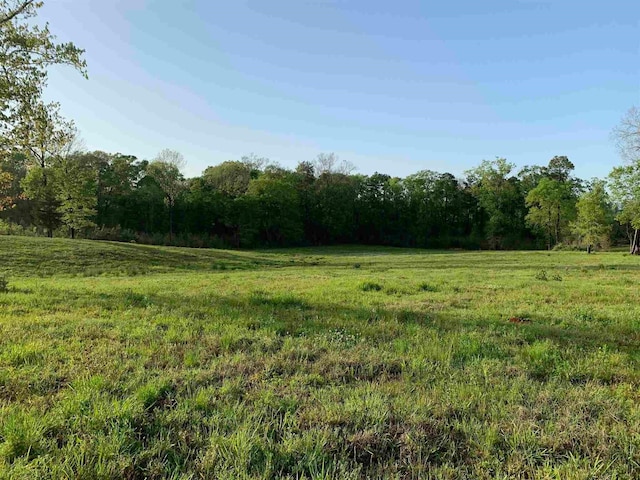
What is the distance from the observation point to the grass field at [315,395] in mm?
2666

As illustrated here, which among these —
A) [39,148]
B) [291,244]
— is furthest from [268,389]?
[291,244]

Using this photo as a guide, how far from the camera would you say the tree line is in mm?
40312

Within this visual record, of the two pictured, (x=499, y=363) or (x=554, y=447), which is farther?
(x=499, y=363)

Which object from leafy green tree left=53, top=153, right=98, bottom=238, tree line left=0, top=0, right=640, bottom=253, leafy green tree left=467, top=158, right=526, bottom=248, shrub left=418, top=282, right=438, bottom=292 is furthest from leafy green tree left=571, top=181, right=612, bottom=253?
leafy green tree left=53, top=153, right=98, bottom=238

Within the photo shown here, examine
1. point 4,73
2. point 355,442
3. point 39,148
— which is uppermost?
point 4,73

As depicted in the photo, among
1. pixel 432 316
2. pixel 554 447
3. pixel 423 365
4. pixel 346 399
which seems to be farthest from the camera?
pixel 432 316

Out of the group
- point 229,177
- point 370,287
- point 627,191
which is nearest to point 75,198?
point 229,177

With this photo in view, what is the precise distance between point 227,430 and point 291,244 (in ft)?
198

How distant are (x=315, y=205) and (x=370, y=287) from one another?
56.1 m

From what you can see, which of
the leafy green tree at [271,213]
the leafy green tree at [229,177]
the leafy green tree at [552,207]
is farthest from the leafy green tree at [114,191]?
the leafy green tree at [552,207]

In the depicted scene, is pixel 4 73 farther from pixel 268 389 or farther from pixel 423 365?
pixel 423 365

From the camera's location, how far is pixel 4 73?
10.9 m

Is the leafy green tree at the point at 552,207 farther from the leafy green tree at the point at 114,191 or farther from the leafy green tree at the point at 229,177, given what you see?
the leafy green tree at the point at 114,191

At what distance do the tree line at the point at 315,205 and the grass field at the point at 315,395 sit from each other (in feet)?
90.6
